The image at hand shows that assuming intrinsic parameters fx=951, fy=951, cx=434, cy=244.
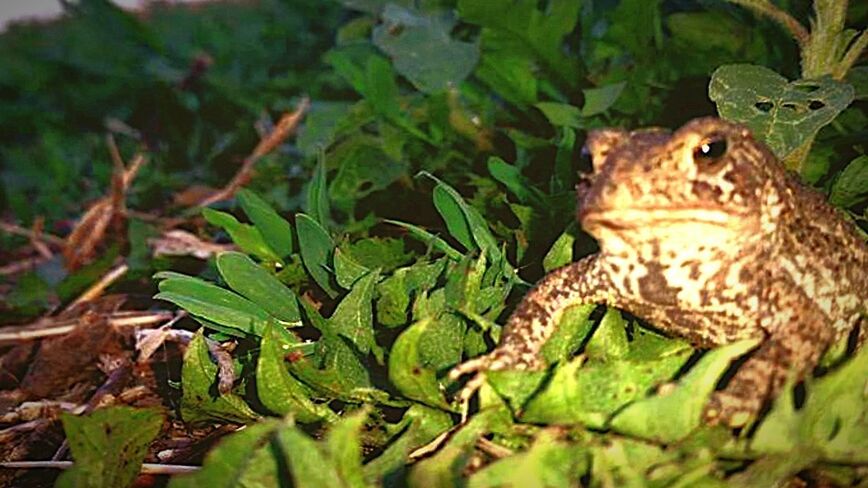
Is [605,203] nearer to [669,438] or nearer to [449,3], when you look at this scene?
[669,438]

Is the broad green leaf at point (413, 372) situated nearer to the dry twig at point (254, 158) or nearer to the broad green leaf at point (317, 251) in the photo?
the broad green leaf at point (317, 251)

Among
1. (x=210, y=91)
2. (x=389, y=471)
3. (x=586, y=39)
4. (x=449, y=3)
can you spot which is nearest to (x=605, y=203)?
(x=389, y=471)

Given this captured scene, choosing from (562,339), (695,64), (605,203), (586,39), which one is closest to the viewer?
(605,203)

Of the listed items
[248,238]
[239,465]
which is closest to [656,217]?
[239,465]

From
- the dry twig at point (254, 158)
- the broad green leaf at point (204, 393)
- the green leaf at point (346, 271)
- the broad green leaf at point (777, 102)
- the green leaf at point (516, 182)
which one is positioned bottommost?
the dry twig at point (254, 158)

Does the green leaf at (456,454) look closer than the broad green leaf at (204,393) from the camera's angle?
Yes

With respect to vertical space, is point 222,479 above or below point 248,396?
above

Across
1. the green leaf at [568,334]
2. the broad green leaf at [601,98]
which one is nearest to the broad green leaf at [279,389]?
the green leaf at [568,334]
